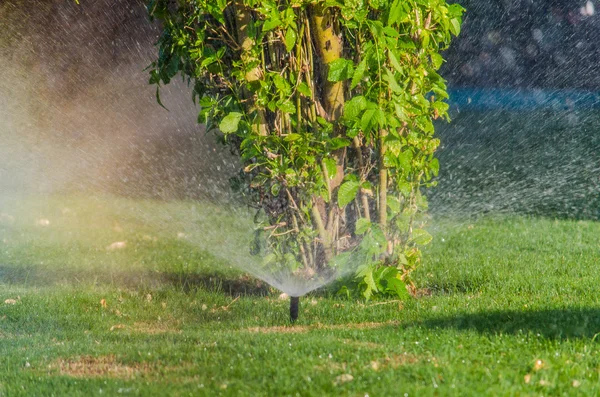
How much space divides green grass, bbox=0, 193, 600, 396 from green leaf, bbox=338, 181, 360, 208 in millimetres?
594

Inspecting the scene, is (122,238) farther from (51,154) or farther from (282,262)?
(51,154)

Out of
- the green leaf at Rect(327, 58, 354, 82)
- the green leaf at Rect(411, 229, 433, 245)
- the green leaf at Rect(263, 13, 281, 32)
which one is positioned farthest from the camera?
the green leaf at Rect(411, 229, 433, 245)

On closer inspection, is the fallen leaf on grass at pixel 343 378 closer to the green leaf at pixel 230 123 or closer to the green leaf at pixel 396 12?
the green leaf at pixel 230 123

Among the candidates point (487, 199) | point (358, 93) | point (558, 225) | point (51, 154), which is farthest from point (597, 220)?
point (51, 154)

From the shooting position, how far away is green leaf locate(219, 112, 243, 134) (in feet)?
14.2

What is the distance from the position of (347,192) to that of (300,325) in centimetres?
77

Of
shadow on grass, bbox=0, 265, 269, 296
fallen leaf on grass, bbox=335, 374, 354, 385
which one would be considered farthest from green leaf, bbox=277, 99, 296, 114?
fallen leaf on grass, bbox=335, 374, 354, 385

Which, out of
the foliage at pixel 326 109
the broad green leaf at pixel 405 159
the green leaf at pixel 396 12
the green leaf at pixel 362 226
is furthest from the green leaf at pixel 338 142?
the green leaf at pixel 396 12

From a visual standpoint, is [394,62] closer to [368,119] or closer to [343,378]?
[368,119]

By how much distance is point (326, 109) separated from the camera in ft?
15.1

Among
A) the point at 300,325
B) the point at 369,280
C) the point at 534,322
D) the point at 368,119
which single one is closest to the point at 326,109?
the point at 368,119

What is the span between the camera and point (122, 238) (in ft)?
24.1

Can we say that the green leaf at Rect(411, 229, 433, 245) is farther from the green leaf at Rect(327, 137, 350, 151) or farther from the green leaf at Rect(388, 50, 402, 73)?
the green leaf at Rect(388, 50, 402, 73)

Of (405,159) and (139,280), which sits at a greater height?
(405,159)
